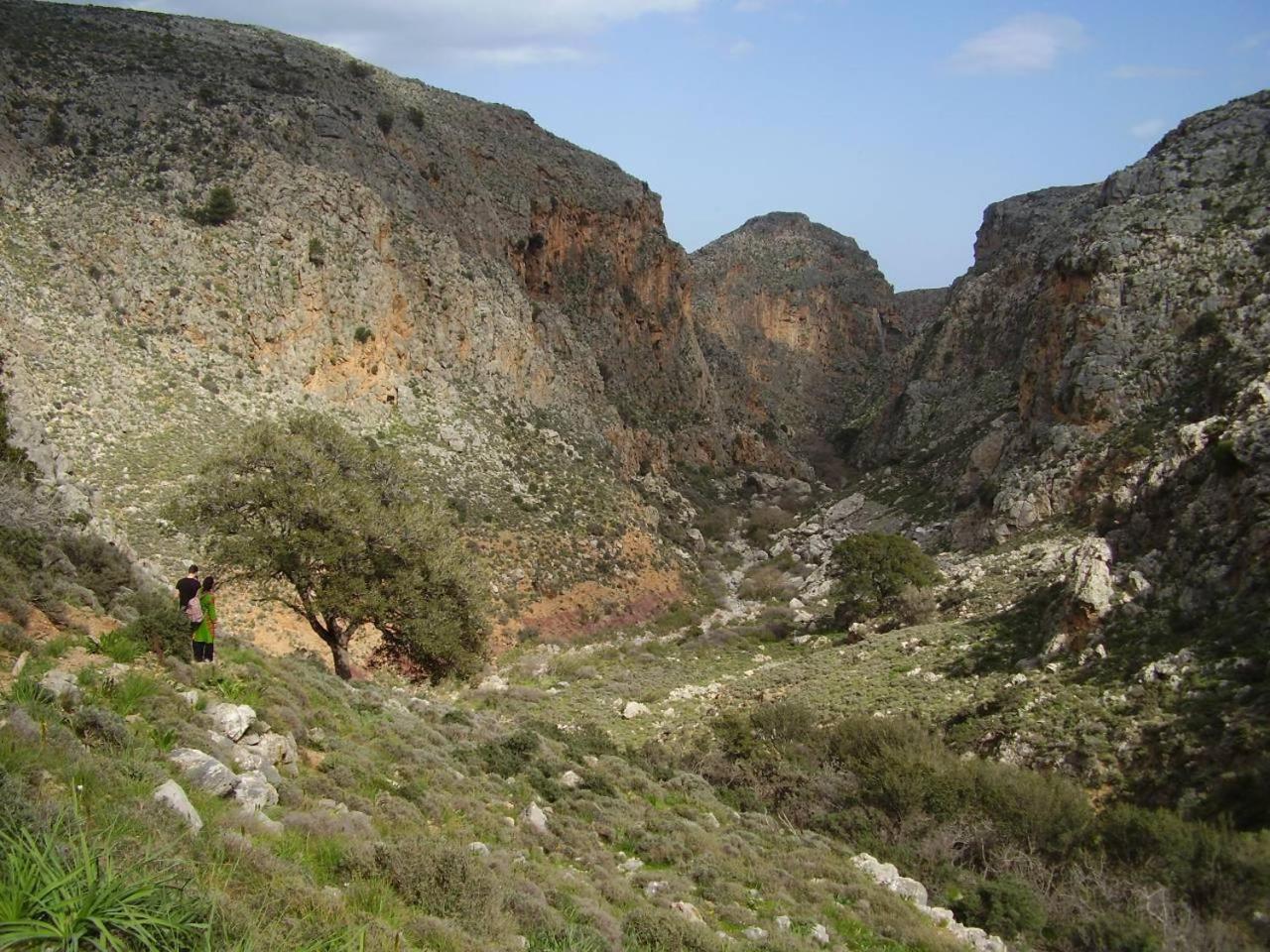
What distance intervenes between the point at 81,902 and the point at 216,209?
36.0 metres

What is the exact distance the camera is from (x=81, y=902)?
16.1 ft

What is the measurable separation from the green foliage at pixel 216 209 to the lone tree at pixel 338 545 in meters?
19.8

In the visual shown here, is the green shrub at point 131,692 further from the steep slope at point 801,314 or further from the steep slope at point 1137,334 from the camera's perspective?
the steep slope at point 801,314

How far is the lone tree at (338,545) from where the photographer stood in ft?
59.2

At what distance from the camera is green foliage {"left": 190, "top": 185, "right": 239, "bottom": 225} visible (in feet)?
118

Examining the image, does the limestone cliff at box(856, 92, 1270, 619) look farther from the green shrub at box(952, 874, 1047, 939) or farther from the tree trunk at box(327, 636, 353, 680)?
the tree trunk at box(327, 636, 353, 680)

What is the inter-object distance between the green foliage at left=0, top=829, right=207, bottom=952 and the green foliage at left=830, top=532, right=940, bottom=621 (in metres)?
29.2

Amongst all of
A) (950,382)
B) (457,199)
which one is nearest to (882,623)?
(457,199)

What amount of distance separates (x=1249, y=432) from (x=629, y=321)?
43053 millimetres

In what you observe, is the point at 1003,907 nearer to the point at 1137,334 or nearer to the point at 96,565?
the point at 96,565

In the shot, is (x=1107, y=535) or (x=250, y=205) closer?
(x=1107, y=535)

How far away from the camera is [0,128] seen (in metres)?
34.2

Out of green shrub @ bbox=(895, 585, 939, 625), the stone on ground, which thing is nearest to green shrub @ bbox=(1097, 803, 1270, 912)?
the stone on ground

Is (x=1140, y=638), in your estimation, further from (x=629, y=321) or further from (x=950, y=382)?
(x=950, y=382)
